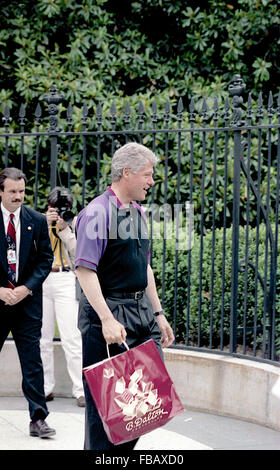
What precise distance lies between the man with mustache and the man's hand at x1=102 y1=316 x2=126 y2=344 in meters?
1.71

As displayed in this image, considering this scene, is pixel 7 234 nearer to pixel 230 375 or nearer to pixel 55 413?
pixel 55 413

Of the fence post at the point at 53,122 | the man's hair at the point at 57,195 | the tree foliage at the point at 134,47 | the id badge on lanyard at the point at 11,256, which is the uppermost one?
the tree foliage at the point at 134,47

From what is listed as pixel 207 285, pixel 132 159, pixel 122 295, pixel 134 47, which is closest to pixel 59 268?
pixel 207 285

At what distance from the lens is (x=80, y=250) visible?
4.34 m

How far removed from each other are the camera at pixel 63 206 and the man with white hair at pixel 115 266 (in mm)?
2143

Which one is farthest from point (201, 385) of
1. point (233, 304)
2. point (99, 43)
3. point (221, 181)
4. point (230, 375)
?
point (99, 43)

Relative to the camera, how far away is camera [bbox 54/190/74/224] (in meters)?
6.66

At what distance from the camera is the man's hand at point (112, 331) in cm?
421

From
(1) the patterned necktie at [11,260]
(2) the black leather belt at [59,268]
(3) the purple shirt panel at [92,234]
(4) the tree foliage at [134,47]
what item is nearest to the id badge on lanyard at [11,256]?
(1) the patterned necktie at [11,260]

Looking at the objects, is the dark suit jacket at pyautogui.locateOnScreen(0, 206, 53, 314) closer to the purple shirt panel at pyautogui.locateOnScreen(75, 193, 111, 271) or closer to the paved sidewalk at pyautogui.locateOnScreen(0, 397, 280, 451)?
the paved sidewalk at pyautogui.locateOnScreen(0, 397, 280, 451)

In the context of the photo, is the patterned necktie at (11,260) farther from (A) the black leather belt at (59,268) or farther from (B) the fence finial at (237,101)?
(B) the fence finial at (237,101)

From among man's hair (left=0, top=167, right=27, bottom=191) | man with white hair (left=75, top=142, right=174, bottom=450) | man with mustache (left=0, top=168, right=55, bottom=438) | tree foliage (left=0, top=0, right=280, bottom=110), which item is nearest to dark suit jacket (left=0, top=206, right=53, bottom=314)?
man with mustache (left=0, top=168, right=55, bottom=438)

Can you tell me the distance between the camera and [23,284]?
588cm

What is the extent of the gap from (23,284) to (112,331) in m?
1.82
